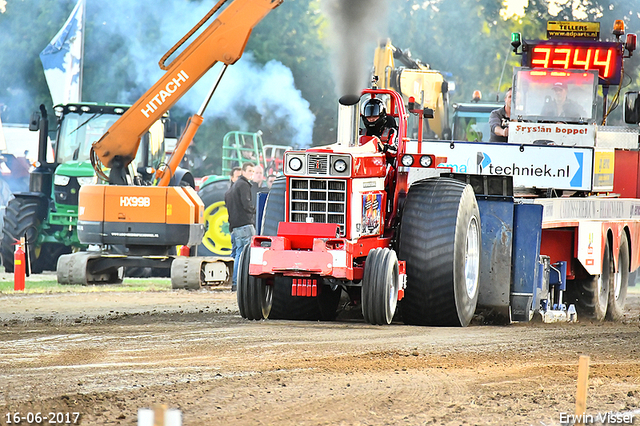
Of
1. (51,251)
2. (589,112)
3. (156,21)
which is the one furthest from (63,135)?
(156,21)

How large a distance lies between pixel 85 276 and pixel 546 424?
1157cm

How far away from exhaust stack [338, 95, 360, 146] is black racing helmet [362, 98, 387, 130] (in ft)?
0.41

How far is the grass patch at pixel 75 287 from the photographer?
15992 millimetres

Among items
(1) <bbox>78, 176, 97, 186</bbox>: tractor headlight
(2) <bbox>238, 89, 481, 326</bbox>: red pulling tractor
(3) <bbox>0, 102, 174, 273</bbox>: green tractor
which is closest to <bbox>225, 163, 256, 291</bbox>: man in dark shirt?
(3) <bbox>0, 102, 174, 273</bbox>: green tractor

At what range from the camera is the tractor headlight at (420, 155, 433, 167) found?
34.1 ft

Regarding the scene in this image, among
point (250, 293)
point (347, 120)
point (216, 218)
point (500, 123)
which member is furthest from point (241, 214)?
point (250, 293)

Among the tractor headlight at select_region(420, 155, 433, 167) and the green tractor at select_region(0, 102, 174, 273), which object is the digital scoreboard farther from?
the green tractor at select_region(0, 102, 174, 273)

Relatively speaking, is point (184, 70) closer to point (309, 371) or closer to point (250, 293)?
point (250, 293)

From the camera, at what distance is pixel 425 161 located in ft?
34.2

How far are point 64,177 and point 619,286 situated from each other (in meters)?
9.79

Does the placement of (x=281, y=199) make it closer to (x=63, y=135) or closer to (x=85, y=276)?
(x=85, y=276)

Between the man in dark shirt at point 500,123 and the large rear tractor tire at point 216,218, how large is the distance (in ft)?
22.9

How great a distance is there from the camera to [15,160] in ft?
106

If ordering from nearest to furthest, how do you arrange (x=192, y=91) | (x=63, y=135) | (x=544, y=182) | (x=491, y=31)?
(x=544, y=182) < (x=63, y=135) < (x=192, y=91) < (x=491, y=31)
